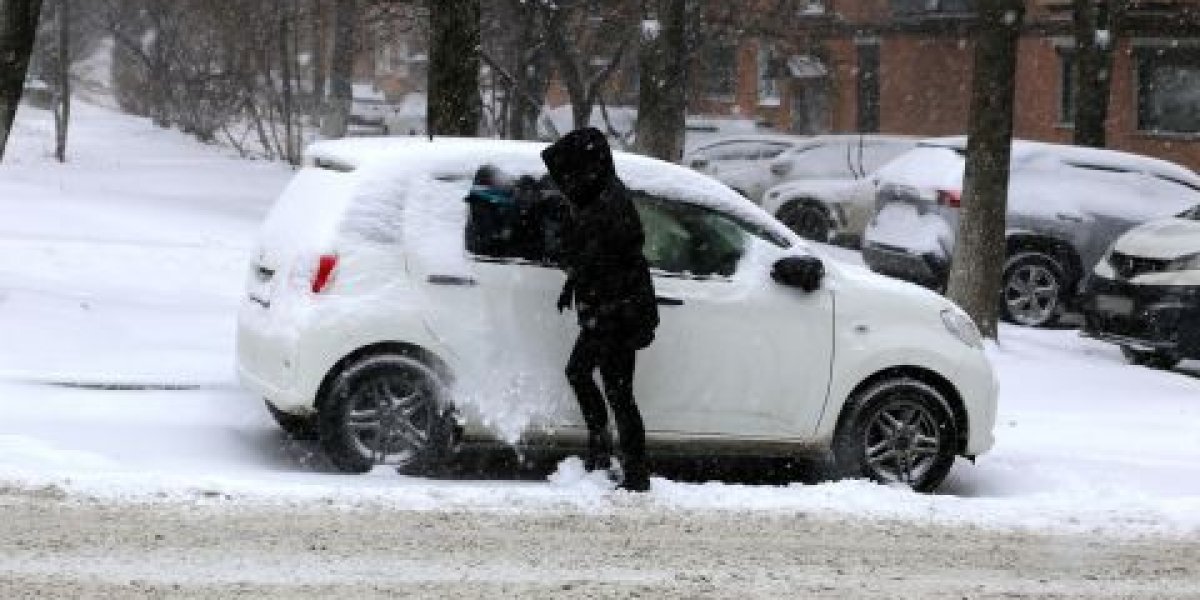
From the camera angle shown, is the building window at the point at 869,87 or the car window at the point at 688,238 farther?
the building window at the point at 869,87

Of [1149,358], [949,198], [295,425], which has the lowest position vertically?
[1149,358]

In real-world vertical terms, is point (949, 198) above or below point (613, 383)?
above

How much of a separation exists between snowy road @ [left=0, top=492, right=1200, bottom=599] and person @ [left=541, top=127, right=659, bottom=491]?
1.55 ft

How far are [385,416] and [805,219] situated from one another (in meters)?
14.8

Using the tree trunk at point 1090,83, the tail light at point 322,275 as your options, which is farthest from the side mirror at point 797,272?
the tree trunk at point 1090,83

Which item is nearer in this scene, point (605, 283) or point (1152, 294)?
point (605, 283)

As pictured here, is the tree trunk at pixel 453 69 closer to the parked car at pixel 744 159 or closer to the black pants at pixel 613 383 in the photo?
the black pants at pixel 613 383

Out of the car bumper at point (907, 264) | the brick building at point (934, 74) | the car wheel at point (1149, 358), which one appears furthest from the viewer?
the brick building at point (934, 74)

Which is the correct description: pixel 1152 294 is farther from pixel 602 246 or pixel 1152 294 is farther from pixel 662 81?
pixel 662 81

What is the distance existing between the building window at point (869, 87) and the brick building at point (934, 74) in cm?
3

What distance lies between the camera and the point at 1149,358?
46.3 ft

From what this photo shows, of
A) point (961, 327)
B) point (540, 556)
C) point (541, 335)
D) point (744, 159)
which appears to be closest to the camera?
point (540, 556)

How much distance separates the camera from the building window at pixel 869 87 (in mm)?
43719

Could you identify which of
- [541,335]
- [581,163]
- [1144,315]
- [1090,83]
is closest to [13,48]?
[541,335]
